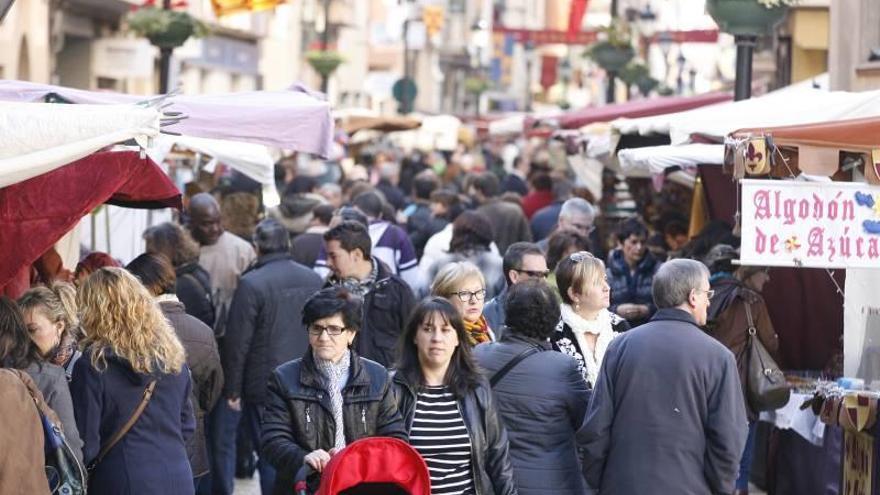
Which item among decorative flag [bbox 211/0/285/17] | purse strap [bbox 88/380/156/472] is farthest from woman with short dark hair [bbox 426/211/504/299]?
decorative flag [bbox 211/0/285/17]

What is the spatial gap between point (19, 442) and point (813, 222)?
4041 millimetres

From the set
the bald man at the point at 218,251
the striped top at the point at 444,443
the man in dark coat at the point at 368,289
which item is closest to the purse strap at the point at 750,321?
the man in dark coat at the point at 368,289

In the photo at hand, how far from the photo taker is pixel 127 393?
8000 mm

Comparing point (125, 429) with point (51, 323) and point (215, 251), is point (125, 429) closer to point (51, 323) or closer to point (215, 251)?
point (51, 323)

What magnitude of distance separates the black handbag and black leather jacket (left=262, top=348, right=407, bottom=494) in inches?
143

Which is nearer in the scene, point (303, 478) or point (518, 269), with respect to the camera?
point (303, 478)

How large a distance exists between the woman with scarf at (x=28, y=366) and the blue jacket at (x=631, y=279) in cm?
624

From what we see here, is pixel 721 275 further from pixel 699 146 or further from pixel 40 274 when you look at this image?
pixel 40 274

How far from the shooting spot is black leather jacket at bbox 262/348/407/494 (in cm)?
770

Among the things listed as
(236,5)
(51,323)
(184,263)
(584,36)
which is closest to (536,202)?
(236,5)

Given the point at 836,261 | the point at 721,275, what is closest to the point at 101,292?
the point at 836,261

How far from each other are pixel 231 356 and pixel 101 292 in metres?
3.63

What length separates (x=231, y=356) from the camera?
11.7 meters

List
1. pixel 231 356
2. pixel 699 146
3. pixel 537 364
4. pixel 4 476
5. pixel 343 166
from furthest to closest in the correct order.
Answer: pixel 343 166
pixel 699 146
pixel 231 356
pixel 537 364
pixel 4 476
